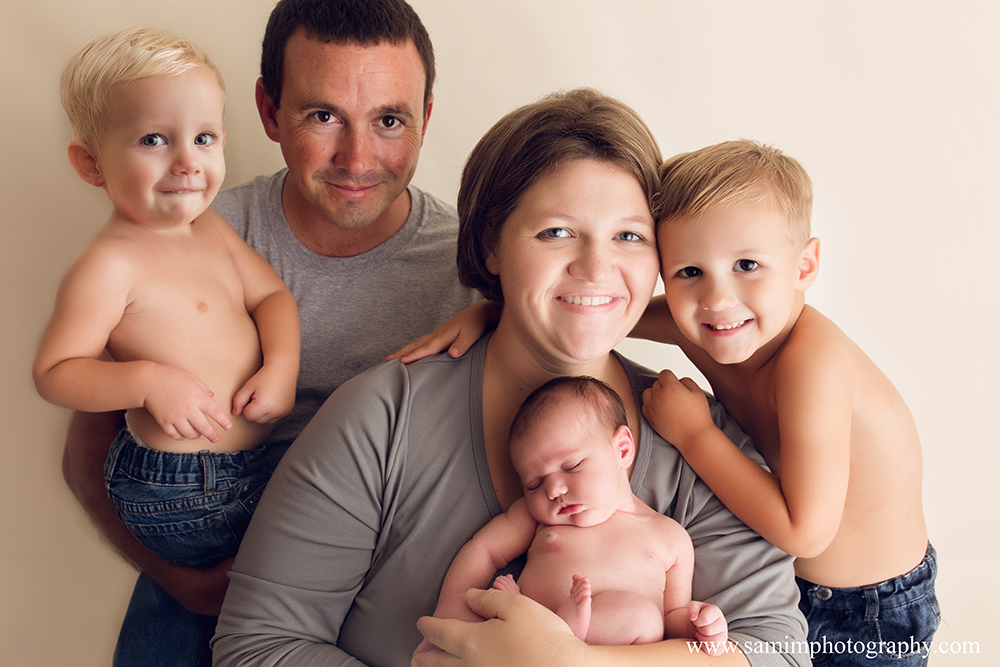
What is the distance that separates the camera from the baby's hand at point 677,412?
1.60 metres

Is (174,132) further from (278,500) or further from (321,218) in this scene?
(278,500)

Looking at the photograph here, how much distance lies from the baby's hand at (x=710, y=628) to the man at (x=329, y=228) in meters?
1.28

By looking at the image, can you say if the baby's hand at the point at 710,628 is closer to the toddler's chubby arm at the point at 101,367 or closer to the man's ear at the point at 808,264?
the man's ear at the point at 808,264

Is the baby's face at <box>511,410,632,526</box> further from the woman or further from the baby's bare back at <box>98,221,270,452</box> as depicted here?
the baby's bare back at <box>98,221,270,452</box>

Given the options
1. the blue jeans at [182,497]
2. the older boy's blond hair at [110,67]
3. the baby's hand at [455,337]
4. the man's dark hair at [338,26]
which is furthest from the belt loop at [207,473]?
the man's dark hair at [338,26]

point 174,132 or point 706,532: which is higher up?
point 174,132

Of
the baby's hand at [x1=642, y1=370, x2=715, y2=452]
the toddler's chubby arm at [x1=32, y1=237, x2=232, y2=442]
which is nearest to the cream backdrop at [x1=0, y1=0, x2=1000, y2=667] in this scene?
the toddler's chubby arm at [x1=32, y1=237, x2=232, y2=442]

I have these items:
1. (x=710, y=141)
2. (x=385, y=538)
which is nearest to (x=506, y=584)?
(x=385, y=538)

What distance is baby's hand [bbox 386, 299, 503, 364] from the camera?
1.71m

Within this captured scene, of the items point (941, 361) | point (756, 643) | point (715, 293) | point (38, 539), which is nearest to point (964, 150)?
point (941, 361)

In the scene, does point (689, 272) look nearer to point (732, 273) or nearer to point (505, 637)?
point (732, 273)

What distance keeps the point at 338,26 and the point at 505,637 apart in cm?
170

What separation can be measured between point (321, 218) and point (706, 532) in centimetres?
154

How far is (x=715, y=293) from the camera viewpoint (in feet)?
5.33
